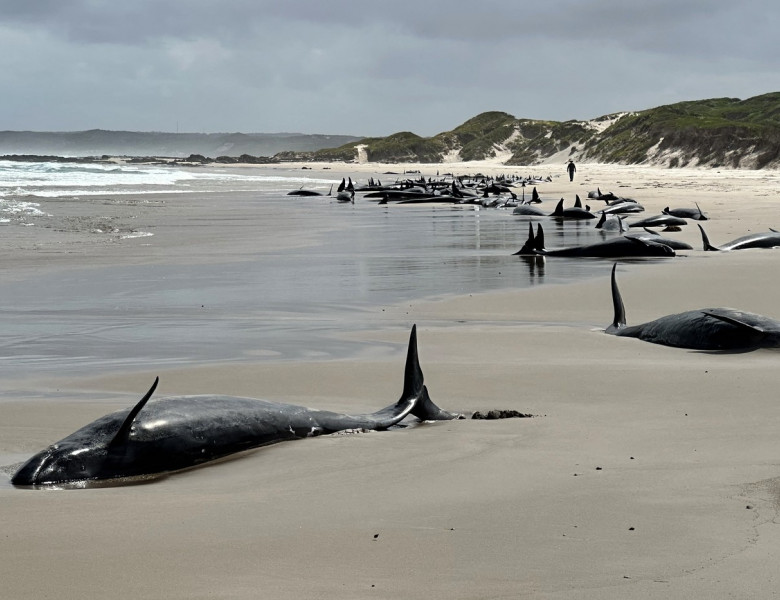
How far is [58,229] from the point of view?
59.9 ft

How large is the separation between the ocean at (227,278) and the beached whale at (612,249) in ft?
1.33

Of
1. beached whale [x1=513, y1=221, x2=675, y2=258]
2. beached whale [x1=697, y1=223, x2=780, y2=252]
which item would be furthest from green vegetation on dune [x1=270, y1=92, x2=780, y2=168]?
beached whale [x1=513, y1=221, x2=675, y2=258]

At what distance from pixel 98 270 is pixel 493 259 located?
5.12m

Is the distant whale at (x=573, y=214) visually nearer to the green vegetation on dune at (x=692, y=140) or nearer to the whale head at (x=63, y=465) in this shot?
the whale head at (x=63, y=465)

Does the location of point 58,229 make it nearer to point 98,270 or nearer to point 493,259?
point 98,270

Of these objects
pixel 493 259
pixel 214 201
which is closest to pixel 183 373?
pixel 493 259

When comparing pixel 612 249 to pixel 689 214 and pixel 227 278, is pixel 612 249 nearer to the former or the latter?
pixel 227 278

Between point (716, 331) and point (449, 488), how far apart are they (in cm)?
347

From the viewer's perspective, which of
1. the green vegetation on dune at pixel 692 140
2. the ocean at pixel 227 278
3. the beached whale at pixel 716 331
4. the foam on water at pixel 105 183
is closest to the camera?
the beached whale at pixel 716 331

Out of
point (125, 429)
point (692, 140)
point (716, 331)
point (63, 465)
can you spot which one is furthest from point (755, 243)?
point (692, 140)

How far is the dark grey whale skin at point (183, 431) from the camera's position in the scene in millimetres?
4180

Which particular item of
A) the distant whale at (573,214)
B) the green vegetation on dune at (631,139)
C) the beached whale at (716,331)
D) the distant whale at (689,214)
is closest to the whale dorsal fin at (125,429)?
the beached whale at (716,331)

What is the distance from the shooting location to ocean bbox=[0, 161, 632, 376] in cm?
722

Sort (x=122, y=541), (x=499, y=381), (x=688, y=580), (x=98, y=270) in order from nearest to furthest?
(x=688, y=580), (x=122, y=541), (x=499, y=381), (x=98, y=270)
